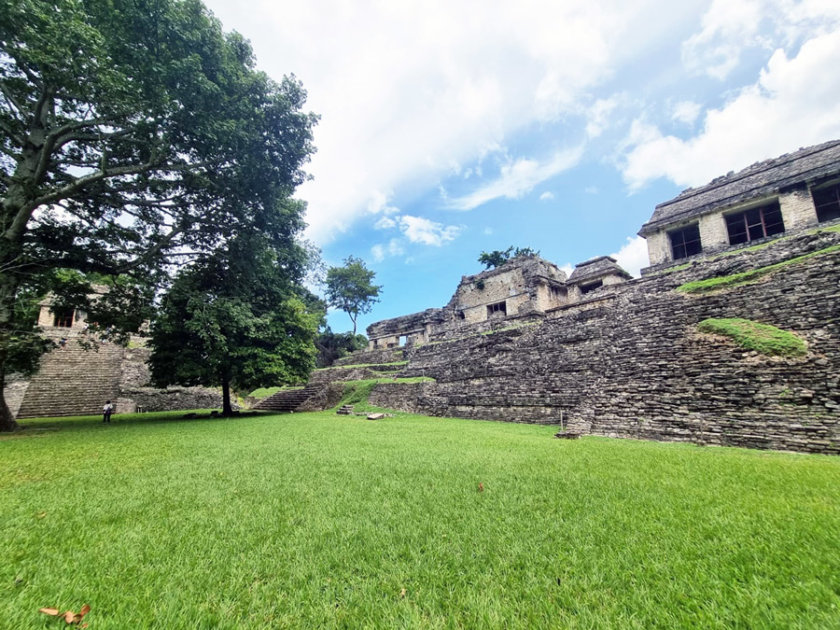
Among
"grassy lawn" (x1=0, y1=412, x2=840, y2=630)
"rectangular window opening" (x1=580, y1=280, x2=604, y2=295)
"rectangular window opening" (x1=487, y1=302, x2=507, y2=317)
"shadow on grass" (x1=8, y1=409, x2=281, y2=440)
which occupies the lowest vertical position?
"shadow on grass" (x1=8, y1=409, x2=281, y2=440)

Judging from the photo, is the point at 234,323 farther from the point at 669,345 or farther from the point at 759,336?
the point at 759,336

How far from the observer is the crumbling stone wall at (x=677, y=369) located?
662 centimetres

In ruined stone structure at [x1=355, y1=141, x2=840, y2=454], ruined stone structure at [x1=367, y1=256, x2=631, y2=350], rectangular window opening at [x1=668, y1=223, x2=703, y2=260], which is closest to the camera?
ruined stone structure at [x1=355, y1=141, x2=840, y2=454]

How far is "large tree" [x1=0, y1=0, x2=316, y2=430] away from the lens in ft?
26.1

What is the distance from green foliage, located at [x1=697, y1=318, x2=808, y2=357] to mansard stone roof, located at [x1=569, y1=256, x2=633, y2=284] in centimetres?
1266

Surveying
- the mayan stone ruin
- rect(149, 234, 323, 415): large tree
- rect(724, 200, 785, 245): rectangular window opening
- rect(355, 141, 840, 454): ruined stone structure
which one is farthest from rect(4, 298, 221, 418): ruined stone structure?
rect(724, 200, 785, 245): rectangular window opening

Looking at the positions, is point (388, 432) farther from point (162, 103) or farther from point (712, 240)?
point (712, 240)

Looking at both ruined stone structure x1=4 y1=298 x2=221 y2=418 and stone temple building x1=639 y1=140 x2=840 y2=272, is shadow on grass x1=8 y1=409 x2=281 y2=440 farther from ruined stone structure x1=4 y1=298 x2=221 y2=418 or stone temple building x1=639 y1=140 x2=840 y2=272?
stone temple building x1=639 y1=140 x2=840 y2=272

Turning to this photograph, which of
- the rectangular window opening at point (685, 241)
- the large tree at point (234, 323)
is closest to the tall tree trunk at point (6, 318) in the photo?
the large tree at point (234, 323)

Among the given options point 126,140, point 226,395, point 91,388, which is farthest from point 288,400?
point 126,140

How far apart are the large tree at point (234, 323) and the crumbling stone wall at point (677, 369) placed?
622cm

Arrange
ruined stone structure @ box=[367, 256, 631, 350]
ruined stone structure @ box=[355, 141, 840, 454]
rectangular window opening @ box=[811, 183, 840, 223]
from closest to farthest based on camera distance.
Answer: ruined stone structure @ box=[355, 141, 840, 454] < rectangular window opening @ box=[811, 183, 840, 223] < ruined stone structure @ box=[367, 256, 631, 350]

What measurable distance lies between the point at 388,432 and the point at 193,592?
23.6 feet

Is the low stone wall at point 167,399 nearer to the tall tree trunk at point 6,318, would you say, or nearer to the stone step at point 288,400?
the stone step at point 288,400
